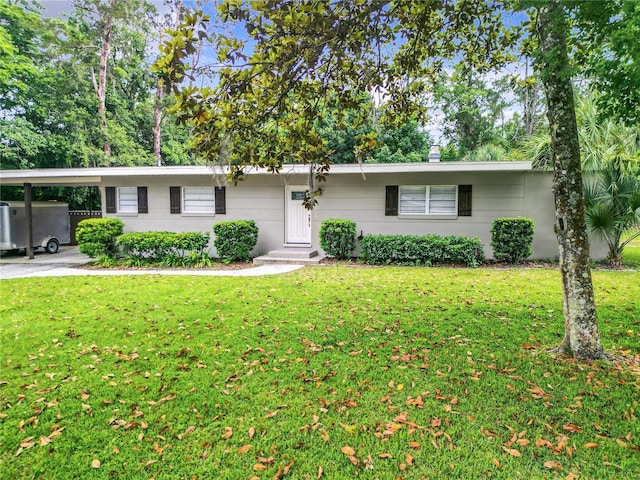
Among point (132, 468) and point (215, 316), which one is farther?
point (215, 316)

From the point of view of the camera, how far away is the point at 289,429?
2703 millimetres

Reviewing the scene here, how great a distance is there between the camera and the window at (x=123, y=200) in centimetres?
1209

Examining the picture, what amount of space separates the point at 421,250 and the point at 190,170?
22.4ft

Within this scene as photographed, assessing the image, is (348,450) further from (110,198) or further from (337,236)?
(110,198)

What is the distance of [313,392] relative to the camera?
10.6 feet

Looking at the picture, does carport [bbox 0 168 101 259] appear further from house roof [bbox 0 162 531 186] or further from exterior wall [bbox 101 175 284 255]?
exterior wall [bbox 101 175 284 255]

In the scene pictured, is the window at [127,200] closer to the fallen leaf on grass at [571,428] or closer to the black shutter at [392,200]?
the black shutter at [392,200]

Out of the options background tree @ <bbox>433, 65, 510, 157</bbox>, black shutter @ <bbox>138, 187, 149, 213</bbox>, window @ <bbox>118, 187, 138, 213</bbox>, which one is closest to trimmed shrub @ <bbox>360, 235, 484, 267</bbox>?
black shutter @ <bbox>138, 187, 149, 213</bbox>

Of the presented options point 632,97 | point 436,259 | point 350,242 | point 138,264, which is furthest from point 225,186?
point 632,97

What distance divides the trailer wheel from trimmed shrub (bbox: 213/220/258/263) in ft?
25.3

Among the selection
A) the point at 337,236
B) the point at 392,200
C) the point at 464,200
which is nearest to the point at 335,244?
the point at 337,236

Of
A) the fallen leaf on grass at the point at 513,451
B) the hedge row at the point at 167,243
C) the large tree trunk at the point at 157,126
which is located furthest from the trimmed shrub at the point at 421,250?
the large tree trunk at the point at 157,126

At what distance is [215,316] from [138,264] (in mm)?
6109

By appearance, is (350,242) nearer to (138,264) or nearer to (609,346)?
(138,264)
